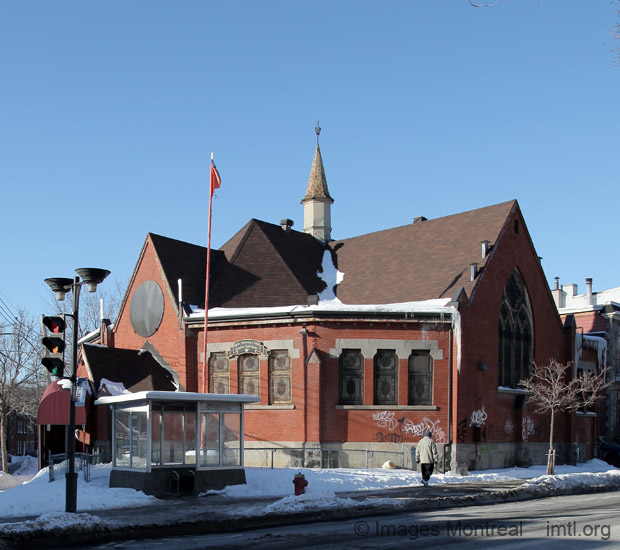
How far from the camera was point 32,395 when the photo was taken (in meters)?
56.9

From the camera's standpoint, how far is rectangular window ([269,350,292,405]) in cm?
3088

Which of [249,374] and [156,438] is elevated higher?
[249,374]

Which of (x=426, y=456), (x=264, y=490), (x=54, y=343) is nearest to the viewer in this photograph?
(x=54, y=343)

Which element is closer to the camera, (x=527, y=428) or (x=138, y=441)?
(x=138, y=441)

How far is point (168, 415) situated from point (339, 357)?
1040cm

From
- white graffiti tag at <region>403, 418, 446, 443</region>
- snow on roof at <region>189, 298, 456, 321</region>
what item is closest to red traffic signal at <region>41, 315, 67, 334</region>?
snow on roof at <region>189, 298, 456, 321</region>

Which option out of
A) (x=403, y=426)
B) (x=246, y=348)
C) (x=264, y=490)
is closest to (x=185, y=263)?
(x=246, y=348)

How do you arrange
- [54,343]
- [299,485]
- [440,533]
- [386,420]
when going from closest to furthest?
[440,533] → [54,343] → [299,485] → [386,420]

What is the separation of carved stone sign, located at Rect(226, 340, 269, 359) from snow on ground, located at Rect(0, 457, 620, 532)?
657 centimetres

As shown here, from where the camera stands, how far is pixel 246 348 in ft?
104

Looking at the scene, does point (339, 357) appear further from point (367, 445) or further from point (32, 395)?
point (32, 395)

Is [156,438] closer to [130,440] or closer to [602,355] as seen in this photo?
[130,440]

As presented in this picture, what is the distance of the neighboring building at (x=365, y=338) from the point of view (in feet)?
98.8

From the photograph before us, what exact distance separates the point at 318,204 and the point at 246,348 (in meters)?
13.3
